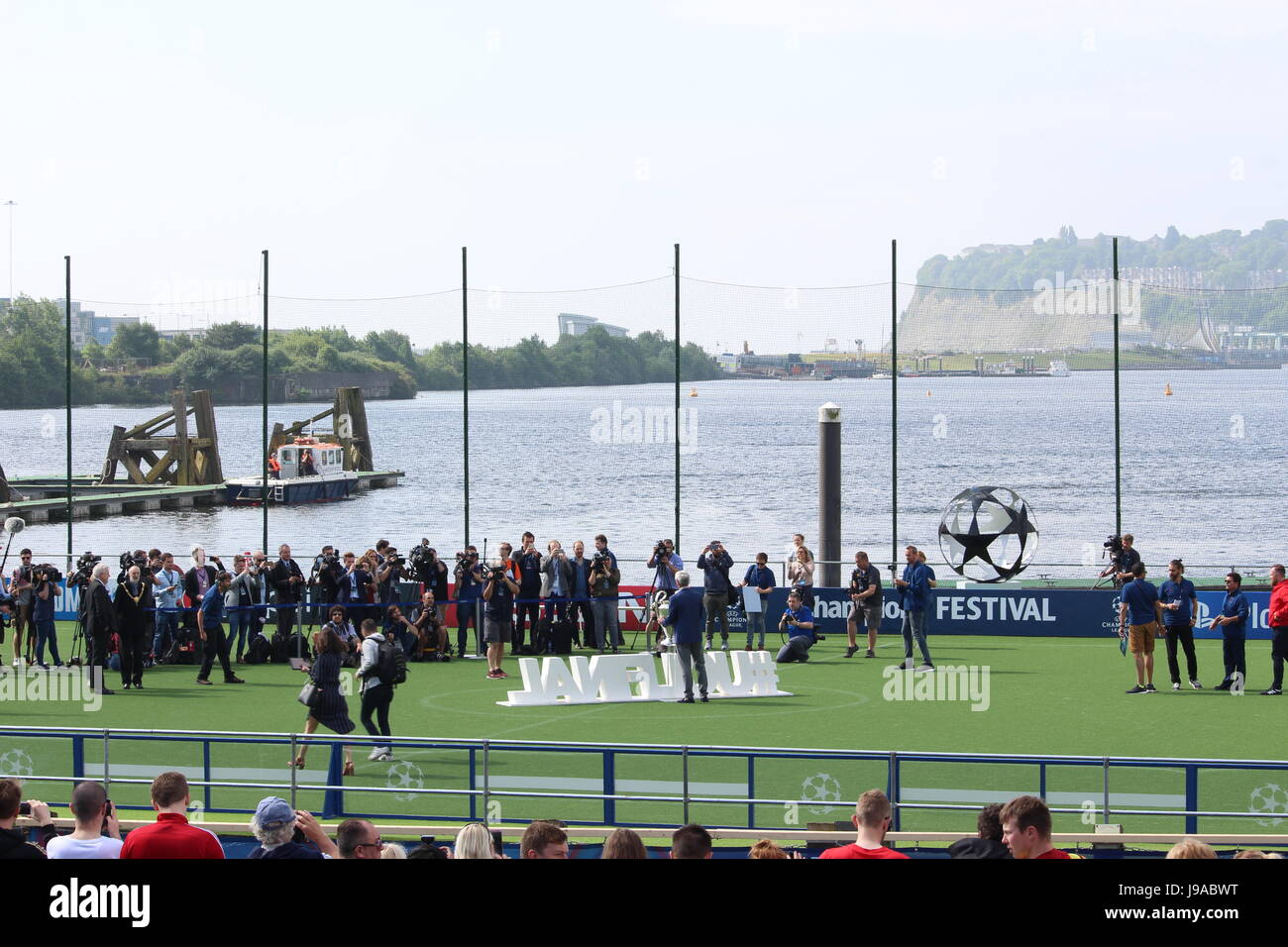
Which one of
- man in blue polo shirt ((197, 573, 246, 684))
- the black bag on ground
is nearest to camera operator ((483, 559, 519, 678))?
the black bag on ground

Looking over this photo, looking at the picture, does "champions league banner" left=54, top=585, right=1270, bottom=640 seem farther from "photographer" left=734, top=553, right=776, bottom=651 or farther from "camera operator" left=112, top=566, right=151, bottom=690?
"camera operator" left=112, top=566, right=151, bottom=690

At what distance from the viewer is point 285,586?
24.7 metres

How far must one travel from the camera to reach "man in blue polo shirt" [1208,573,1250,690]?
21.0 m

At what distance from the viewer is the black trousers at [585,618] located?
25.7 meters

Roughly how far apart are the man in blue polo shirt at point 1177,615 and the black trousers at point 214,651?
491 inches

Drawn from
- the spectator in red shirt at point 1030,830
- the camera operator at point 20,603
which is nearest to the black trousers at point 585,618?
the camera operator at point 20,603

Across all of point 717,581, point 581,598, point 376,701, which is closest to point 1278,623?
point 717,581

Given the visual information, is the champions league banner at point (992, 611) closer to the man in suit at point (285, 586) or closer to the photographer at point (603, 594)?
the photographer at point (603, 594)

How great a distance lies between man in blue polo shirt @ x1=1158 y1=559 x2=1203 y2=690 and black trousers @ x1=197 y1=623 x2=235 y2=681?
1247cm

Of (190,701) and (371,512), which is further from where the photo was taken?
(371,512)

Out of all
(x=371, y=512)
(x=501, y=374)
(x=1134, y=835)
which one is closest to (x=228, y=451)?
(x=371, y=512)
